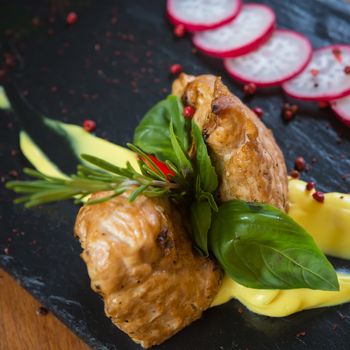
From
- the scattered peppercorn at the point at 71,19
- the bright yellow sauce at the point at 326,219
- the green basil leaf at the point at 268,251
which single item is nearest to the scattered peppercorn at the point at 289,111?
the bright yellow sauce at the point at 326,219

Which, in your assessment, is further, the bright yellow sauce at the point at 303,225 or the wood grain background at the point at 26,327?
the wood grain background at the point at 26,327

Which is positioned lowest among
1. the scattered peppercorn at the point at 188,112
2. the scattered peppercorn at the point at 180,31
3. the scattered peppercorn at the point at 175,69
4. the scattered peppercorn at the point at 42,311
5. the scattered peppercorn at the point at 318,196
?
the scattered peppercorn at the point at 42,311

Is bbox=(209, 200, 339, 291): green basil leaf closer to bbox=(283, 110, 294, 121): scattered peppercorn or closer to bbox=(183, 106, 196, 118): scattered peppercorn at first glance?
bbox=(183, 106, 196, 118): scattered peppercorn

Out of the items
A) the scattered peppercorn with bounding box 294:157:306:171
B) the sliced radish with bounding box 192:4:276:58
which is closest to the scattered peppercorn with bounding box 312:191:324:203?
the scattered peppercorn with bounding box 294:157:306:171

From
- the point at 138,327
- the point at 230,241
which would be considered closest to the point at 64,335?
the point at 138,327

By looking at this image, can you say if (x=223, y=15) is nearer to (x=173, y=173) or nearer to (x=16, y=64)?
(x=16, y=64)

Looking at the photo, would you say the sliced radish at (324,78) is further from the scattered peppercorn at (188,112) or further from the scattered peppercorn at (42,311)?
the scattered peppercorn at (42,311)

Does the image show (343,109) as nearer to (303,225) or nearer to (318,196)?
(318,196)
